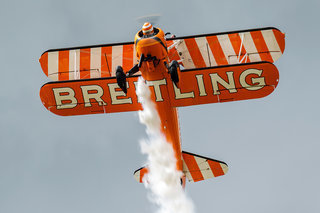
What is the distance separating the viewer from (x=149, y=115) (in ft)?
65.0

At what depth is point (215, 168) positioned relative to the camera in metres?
22.0

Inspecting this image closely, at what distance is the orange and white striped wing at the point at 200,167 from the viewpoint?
72.1ft

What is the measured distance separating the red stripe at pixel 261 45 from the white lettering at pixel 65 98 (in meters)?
6.00

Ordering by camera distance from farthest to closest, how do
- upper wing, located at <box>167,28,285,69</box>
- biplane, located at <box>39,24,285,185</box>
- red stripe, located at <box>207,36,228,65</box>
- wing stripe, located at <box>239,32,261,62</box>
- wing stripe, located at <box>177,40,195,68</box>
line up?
1. wing stripe, located at <box>177,40,195,68</box>
2. red stripe, located at <box>207,36,228,65</box>
3. wing stripe, located at <box>239,32,261,62</box>
4. upper wing, located at <box>167,28,285,69</box>
5. biplane, located at <box>39,24,285,185</box>

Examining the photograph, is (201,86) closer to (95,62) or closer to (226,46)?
(226,46)

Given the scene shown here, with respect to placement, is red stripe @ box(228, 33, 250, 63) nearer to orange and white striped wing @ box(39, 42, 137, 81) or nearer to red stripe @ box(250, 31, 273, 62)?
red stripe @ box(250, 31, 273, 62)

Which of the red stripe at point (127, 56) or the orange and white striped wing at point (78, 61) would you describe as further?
the orange and white striped wing at point (78, 61)

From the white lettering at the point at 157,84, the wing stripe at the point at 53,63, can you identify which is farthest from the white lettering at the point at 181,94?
the wing stripe at the point at 53,63

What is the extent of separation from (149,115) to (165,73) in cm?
168

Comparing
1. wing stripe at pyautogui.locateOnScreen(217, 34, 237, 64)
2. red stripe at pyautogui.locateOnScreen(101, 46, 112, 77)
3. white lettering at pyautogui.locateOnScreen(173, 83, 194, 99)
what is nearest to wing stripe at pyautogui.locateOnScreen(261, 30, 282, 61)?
wing stripe at pyautogui.locateOnScreen(217, 34, 237, 64)

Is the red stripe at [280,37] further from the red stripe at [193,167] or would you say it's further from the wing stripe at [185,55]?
the red stripe at [193,167]

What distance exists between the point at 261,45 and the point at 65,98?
6423 millimetres

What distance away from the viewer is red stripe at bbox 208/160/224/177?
2198cm

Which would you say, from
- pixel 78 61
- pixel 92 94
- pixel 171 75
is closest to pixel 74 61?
pixel 78 61
